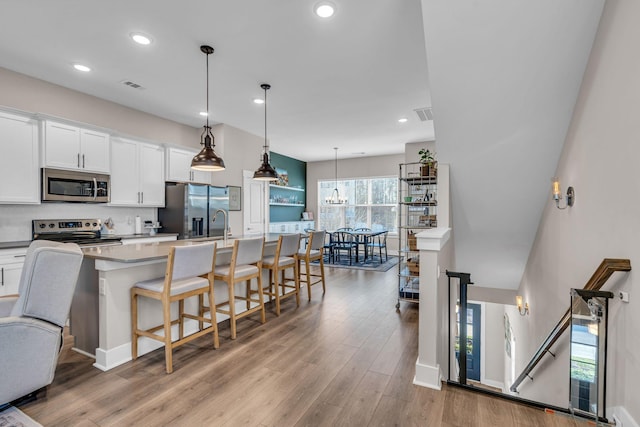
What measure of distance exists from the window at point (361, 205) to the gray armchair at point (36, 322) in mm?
7611

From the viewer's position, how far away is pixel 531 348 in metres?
3.92

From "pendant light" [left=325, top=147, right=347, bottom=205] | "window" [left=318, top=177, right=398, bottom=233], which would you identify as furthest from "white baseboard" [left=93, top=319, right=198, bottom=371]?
"window" [left=318, top=177, right=398, bottom=233]

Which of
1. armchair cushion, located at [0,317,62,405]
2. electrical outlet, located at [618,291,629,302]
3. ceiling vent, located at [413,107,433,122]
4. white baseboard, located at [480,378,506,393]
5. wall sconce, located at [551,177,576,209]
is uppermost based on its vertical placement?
ceiling vent, located at [413,107,433,122]

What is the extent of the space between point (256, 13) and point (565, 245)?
135 inches

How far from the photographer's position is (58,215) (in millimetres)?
4117

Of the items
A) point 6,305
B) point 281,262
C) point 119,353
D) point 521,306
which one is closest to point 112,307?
point 119,353

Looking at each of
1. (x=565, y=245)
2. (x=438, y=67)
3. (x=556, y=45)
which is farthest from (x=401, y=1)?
(x=565, y=245)

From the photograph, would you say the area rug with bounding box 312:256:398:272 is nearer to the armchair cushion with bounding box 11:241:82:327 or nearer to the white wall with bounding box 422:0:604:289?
the white wall with bounding box 422:0:604:289

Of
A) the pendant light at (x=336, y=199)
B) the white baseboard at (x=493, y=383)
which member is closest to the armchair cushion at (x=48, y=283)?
the white baseboard at (x=493, y=383)

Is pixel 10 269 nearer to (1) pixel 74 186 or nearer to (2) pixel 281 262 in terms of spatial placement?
(1) pixel 74 186

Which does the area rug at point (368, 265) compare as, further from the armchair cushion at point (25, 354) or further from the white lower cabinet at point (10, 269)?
the armchair cushion at point (25, 354)

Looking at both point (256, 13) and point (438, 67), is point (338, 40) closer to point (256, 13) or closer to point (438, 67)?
point (256, 13)

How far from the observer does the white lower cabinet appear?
10.5ft

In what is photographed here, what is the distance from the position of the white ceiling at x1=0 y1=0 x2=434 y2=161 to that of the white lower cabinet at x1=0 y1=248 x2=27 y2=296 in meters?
2.13
